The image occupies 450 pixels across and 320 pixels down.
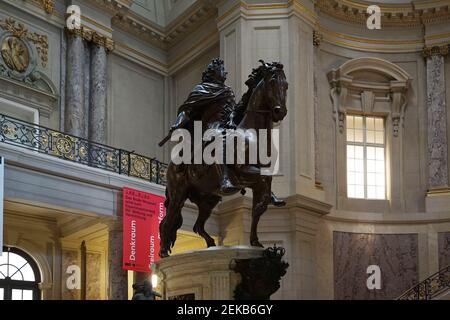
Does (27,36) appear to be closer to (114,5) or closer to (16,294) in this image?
(114,5)

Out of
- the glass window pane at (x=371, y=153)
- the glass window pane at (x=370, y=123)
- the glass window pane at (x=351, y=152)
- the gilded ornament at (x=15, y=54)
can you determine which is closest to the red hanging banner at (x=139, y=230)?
the gilded ornament at (x=15, y=54)

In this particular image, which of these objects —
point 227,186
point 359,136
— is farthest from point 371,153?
point 227,186

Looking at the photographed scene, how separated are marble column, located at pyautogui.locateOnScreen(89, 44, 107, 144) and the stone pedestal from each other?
463 inches

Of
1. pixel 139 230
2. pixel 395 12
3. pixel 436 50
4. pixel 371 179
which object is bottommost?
pixel 139 230

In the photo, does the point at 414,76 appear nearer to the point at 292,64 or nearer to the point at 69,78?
the point at 292,64

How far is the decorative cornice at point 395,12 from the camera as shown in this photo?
65.3ft

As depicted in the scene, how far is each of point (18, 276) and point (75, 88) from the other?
4.78m

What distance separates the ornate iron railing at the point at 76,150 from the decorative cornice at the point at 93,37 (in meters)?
3.70

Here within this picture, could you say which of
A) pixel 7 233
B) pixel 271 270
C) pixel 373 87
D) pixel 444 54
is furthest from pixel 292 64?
pixel 271 270

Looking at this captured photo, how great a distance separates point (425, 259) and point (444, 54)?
5.49 m

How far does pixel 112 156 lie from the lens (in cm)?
1616

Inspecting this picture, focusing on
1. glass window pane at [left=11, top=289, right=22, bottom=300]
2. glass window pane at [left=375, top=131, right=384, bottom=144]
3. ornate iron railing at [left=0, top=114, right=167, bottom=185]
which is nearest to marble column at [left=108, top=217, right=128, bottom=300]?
ornate iron railing at [left=0, top=114, right=167, bottom=185]

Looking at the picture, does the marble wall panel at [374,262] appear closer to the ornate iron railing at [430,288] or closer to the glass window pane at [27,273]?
the ornate iron railing at [430,288]

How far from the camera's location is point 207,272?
7.19 meters
